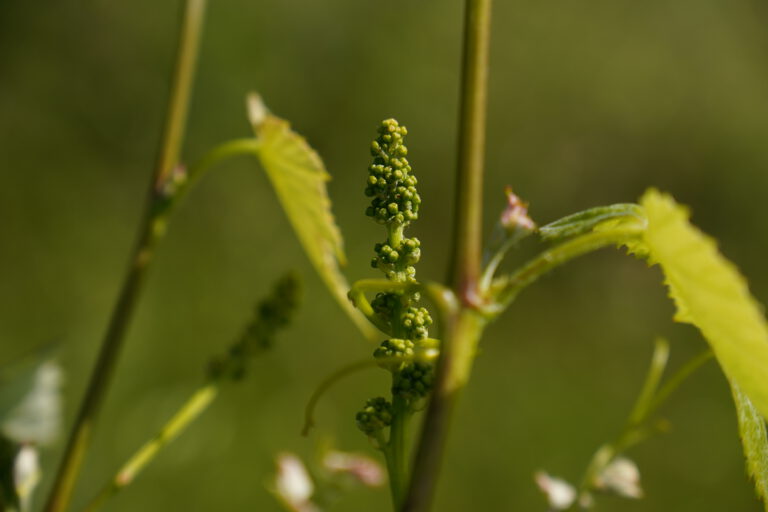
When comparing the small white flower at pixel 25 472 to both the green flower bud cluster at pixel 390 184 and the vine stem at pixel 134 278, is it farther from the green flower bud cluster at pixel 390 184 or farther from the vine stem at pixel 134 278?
the green flower bud cluster at pixel 390 184

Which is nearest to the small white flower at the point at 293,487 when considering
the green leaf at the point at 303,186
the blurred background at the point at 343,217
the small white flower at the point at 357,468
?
the small white flower at the point at 357,468

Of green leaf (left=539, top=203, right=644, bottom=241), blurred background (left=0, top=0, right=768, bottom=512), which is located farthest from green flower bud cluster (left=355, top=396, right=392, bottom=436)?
blurred background (left=0, top=0, right=768, bottom=512)

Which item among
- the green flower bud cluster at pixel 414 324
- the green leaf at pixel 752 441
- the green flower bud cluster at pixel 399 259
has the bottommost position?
the green leaf at pixel 752 441

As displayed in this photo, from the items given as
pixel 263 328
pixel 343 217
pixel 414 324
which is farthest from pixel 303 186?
pixel 343 217

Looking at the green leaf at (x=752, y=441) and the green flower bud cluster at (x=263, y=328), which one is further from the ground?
the green leaf at (x=752, y=441)

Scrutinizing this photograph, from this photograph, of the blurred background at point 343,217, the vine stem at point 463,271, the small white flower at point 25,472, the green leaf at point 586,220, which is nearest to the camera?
the vine stem at point 463,271

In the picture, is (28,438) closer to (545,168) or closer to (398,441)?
(398,441)

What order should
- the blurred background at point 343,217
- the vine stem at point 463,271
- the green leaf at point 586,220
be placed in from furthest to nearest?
the blurred background at point 343,217 → the green leaf at point 586,220 → the vine stem at point 463,271
